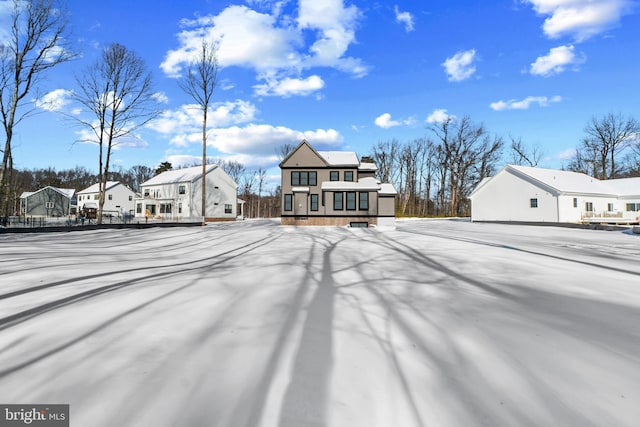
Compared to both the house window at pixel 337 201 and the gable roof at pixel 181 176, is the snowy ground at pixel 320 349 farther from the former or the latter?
the gable roof at pixel 181 176

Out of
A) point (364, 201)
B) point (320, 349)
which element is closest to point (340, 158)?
point (364, 201)

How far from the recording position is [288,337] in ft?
11.6

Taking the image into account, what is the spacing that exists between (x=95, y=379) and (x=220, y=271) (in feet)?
15.3

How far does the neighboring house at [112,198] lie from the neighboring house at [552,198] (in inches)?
2354

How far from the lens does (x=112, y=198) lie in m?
56.0

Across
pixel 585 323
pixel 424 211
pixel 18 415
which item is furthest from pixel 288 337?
pixel 424 211

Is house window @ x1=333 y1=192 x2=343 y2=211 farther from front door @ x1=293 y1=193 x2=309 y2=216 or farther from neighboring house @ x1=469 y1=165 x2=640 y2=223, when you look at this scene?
neighboring house @ x1=469 y1=165 x2=640 y2=223

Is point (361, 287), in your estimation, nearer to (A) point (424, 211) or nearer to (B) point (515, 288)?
(B) point (515, 288)

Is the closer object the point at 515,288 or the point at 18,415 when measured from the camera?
the point at 18,415

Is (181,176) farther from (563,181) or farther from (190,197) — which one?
(563,181)

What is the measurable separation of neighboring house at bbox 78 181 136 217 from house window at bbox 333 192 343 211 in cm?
4489

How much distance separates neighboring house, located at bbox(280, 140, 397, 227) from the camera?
28.4 m

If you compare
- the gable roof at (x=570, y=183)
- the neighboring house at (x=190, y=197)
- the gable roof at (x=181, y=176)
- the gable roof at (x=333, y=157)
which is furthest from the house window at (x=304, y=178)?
the gable roof at (x=570, y=183)

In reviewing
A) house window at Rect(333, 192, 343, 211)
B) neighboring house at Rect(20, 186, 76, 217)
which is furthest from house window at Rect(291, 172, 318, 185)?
neighboring house at Rect(20, 186, 76, 217)
